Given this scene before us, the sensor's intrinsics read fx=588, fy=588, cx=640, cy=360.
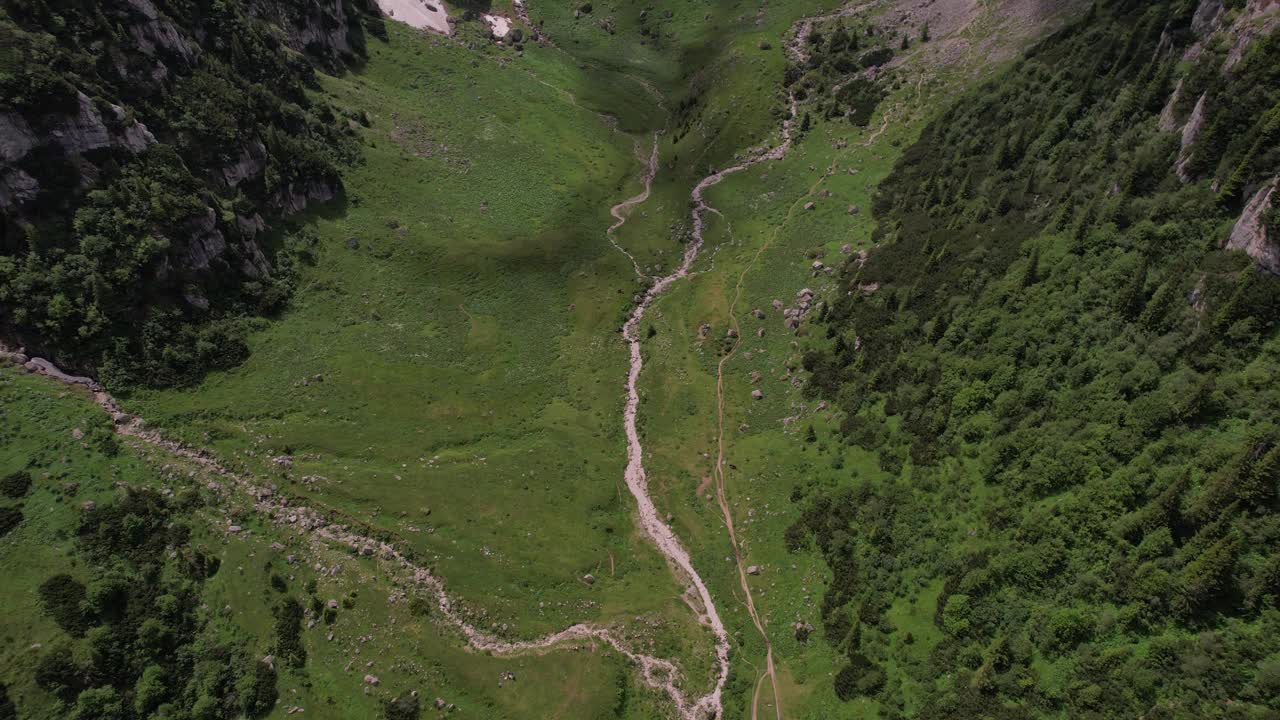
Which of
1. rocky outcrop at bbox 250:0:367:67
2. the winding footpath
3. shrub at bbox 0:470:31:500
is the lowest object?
shrub at bbox 0:470:31:500

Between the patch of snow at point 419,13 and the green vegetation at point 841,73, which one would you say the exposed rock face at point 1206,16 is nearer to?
the green vegetation at point 841,73

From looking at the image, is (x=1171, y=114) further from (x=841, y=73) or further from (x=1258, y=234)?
(x=841, y=73)

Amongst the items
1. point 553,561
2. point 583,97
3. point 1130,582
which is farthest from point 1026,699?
point 583,97

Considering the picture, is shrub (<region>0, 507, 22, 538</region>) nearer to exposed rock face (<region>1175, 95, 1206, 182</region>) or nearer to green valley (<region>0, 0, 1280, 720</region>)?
green valley (<region>0, 0, 1280, 720</region>)

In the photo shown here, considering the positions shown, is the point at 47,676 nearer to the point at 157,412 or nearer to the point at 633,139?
the point at 157,412

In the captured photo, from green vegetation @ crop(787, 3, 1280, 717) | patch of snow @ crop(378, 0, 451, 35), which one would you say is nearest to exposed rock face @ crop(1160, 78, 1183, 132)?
green vegetation @ crop(787, 3, 1280, 717)

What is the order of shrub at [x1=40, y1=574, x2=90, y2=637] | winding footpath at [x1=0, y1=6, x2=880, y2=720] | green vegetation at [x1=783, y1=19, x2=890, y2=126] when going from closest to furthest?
shrub at [x1=40, y1=574, x2=90, y2=637] < winding footpath at [x1=0, y1=6, x2=880, y2=720] < green vegetation at [x1=783, y1=19, x2=890, y2=126]
